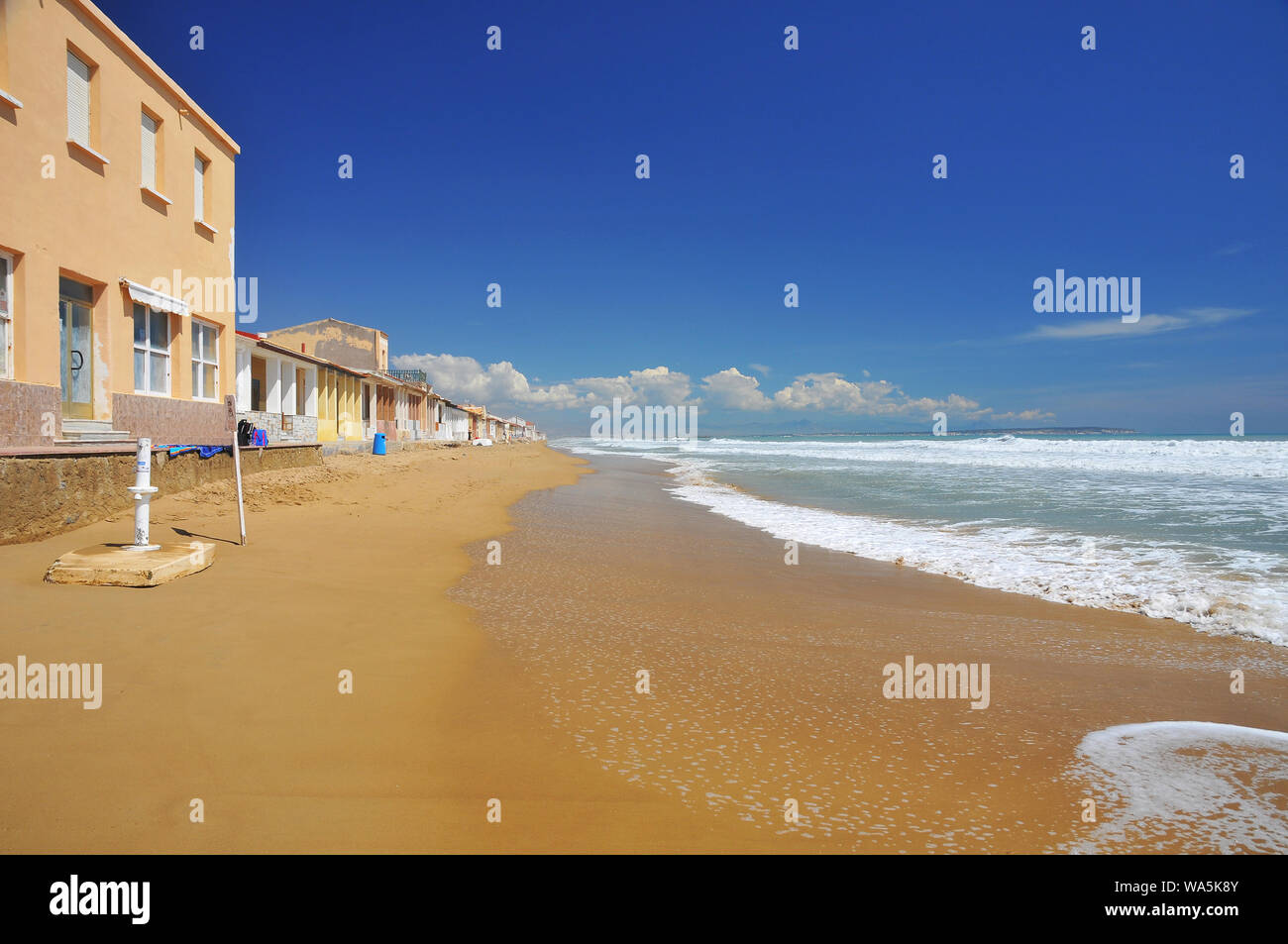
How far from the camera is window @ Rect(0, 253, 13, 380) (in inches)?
328

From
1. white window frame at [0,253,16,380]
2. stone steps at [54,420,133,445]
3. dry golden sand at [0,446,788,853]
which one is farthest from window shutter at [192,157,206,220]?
dry golden sand at [0,446,788,853]

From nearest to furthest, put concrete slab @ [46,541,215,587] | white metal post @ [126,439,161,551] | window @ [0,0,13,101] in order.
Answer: concrete slab @ [46,541,215,587] < white metal post @ [126,439,161,551] < window @ [0,0,13,101]

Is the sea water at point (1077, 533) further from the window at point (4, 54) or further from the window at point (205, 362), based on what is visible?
the window at point (4, 54)

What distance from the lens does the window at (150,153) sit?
11219 mm

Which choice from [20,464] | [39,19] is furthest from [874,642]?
[39,19]

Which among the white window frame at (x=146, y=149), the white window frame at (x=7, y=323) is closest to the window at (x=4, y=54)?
the white window frame at (x=7, y=323)

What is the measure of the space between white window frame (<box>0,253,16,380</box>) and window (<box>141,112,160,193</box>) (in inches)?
133

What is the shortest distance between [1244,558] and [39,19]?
1747 cm

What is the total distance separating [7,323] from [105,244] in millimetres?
2335

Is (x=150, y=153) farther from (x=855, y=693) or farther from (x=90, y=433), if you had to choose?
(x=855, y=693)

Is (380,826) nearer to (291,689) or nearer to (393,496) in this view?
(291,689)

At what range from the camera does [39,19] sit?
871 cm

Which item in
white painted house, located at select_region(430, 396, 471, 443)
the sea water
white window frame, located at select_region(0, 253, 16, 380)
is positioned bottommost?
the sea water

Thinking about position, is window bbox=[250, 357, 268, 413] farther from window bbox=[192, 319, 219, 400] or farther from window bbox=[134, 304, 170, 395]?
window bbox=[134, 304, 170, 395]
